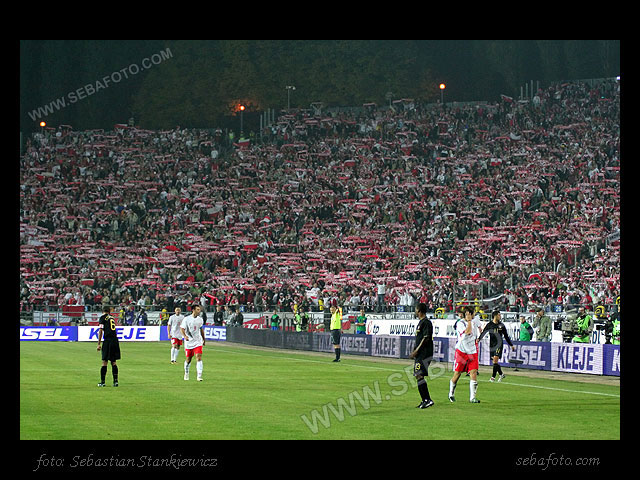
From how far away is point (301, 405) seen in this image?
21.7 meters

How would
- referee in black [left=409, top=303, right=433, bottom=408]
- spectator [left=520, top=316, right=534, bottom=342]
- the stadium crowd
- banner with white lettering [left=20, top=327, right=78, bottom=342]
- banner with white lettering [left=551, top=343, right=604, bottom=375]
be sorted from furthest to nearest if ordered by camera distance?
banner with white lettering [left=20, top=327, right=78, bottom=342] → the stadium crowd → spectator [left=520, top=316, right=534, bottom=342] → banner with white lettering [left=551, top=343, right=604, bottom=375] → referee in black [left=409, top=303, right=433, bottom=408]

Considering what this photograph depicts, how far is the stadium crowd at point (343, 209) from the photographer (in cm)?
5650

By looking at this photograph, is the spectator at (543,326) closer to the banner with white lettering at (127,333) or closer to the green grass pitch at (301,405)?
the green grass pitch at (301,405)

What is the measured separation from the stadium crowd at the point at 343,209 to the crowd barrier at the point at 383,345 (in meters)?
2.31

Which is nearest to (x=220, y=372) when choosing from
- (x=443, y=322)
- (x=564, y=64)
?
(x=443, y=322)

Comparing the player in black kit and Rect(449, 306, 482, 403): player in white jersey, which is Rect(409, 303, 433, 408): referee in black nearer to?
Rect(449, 306, 482, 403): player in white jersey

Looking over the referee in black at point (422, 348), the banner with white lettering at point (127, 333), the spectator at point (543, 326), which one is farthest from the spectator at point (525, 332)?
the banner with white lettering at point (127, 333)

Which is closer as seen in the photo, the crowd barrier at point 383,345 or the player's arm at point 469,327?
the player's arm at point 469,327

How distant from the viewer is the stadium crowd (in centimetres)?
5650

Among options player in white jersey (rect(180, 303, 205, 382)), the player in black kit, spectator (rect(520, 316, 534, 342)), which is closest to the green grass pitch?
the player in black kit

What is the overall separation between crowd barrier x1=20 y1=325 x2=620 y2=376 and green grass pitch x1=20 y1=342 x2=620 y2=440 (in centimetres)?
126

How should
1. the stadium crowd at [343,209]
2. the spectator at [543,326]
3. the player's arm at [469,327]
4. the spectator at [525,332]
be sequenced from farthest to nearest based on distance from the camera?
the stadium crowd at [343,209] < the spectator at [543,326] < the spectator at [525,332] < the player's arm at [469,327]

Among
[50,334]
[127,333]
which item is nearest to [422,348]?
[127,333]
